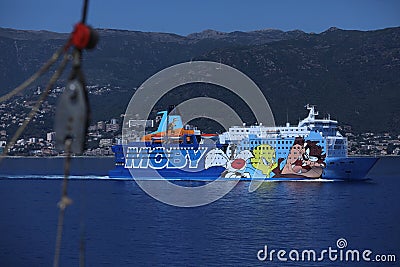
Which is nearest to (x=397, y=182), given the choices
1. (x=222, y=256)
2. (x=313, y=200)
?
(x=313, y=200)

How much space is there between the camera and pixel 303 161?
46.2 meters

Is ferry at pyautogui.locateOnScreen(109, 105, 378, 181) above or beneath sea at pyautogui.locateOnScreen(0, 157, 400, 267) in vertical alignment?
above

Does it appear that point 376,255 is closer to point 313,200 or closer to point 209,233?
point 209,233

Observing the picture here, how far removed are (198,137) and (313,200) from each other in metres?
16.9

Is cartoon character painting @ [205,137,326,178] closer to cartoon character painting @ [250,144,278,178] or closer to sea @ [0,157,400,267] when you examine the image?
cartoon character painting @ [250,144,278,178]

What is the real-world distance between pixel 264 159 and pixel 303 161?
282 centimetres

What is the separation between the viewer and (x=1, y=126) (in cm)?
11219

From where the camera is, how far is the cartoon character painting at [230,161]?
47.1 metres

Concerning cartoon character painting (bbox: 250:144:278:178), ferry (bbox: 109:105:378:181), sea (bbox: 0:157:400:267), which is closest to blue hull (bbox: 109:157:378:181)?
ferry (bbox: 109:105:378:181)

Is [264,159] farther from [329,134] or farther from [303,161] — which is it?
[329,134]

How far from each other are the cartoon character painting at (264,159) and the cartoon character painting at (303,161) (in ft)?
1.49

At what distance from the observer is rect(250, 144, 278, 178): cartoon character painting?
4617 cm

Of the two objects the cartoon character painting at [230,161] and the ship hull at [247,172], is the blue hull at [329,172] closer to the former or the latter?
the ship hull at [247,172]

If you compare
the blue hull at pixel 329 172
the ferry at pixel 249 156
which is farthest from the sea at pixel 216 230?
the blue hull at pixel 329 172
